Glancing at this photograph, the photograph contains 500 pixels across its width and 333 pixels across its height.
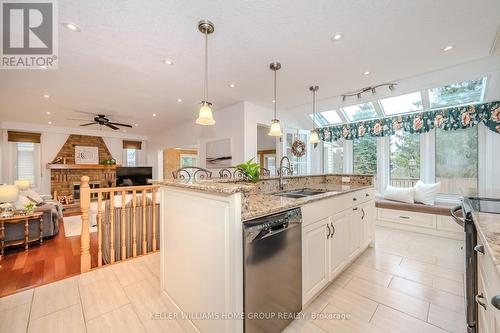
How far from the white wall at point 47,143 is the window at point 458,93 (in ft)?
30.6

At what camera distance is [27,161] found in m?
5.96

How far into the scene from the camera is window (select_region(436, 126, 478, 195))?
3.59 meters

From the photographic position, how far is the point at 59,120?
5496 mm

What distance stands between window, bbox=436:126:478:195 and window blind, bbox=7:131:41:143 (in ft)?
35.2

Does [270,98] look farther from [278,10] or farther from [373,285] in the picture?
[373,285]

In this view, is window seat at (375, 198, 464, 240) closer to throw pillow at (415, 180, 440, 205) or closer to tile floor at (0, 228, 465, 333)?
throw pillow at (415, 180, 440, 205)

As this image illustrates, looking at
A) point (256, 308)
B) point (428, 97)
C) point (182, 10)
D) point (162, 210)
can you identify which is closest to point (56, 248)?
point (162, 210)

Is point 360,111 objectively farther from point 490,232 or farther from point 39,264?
point 39,264

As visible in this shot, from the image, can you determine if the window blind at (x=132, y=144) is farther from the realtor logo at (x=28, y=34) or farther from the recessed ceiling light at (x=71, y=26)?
the recessed ceiling light at (x=71, y=26)

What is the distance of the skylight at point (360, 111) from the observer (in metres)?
4.49

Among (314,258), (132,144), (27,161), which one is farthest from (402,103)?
(27,161)

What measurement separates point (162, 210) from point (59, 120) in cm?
613

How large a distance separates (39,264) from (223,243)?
10.0 ft

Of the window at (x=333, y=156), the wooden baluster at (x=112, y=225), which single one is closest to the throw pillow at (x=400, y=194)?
the window at (x=333, y=156)
